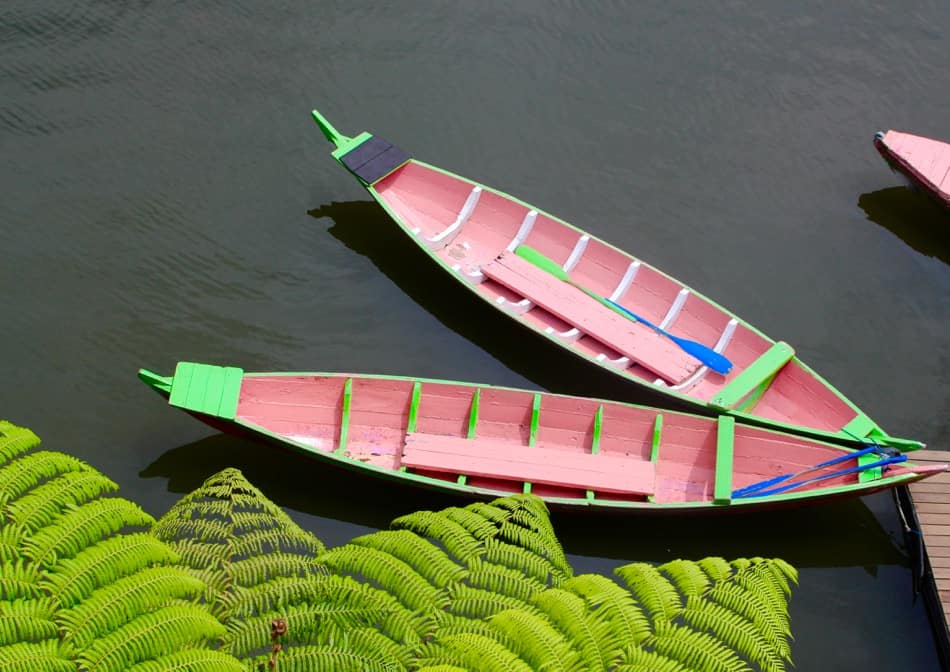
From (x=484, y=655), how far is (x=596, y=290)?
951cm

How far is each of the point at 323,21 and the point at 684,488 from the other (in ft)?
37.1

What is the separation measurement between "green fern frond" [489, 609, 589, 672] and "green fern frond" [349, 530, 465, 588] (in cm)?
62

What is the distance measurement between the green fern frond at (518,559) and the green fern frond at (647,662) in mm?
1053

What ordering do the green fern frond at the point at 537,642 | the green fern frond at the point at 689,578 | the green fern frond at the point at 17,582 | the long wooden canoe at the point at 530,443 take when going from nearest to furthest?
the green fern frond at the point at 17,582 < the green fern frond at the point at 537,642 < the green fern frond at the point at 689,578 < the long wooden canoe at the point at 530,443

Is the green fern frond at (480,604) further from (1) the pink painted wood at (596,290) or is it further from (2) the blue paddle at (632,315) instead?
(2) the blue paddle at (632,315)

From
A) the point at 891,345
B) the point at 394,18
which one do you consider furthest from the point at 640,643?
the point at 394,18

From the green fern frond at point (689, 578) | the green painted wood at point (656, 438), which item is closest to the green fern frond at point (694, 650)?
the green fern frond at point (689, 578)

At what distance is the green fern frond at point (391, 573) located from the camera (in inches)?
251

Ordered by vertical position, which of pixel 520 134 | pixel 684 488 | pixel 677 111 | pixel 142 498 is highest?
pixel 677 111

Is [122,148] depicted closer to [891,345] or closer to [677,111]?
[677,111]

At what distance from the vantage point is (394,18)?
1839 centimetres

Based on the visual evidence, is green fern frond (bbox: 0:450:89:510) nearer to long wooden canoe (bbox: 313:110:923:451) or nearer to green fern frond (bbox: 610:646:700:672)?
green fern frond (bbox: 610:646:700:672)

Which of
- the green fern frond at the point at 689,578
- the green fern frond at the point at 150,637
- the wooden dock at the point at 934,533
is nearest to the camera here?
the green fern frond at the point at 150,637

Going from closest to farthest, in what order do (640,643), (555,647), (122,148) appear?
(555,647) < (640,643) < (122,148)
